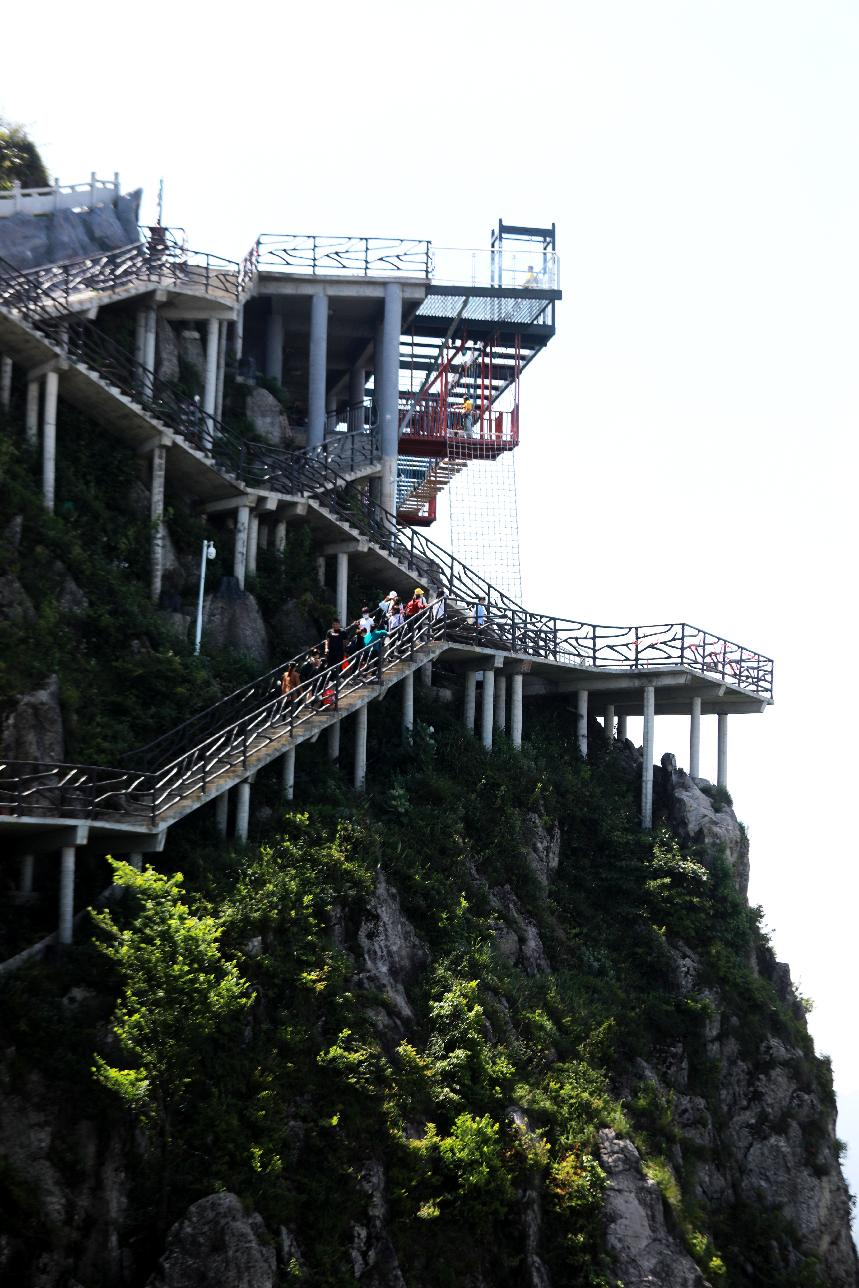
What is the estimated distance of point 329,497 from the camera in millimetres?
39438

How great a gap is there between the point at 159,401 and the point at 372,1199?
18.8m

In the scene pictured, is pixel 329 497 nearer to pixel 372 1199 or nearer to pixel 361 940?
pixel 361 940

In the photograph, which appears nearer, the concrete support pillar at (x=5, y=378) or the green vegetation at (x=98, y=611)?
the green vegetation at (x=98, y=611)

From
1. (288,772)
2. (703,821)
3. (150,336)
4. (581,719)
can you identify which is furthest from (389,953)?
(150,336)

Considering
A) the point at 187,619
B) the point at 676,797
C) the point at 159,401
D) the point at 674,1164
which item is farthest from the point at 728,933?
the point at 159,401

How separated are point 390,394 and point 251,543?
996cm

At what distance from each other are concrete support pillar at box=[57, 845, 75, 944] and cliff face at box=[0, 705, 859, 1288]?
640 mm

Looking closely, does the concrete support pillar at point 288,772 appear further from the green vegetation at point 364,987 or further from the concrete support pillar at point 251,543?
the concrete support pillar at point 251,543

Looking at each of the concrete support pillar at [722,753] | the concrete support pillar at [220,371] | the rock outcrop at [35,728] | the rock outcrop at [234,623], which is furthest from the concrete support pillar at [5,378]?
the concrete support pillar at [722,753]

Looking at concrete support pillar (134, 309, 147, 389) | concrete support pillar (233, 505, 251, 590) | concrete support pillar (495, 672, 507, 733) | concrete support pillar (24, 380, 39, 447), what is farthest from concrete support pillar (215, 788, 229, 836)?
concrete support pillar (134, 309, 147, 389)

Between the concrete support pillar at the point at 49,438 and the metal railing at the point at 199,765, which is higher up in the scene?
the concrete support pillar at the point at 49,438

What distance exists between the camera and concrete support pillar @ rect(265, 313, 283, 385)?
157 feet

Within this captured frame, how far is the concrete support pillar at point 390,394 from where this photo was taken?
45.2 m

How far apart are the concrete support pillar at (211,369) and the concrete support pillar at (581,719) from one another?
11.8 meters
